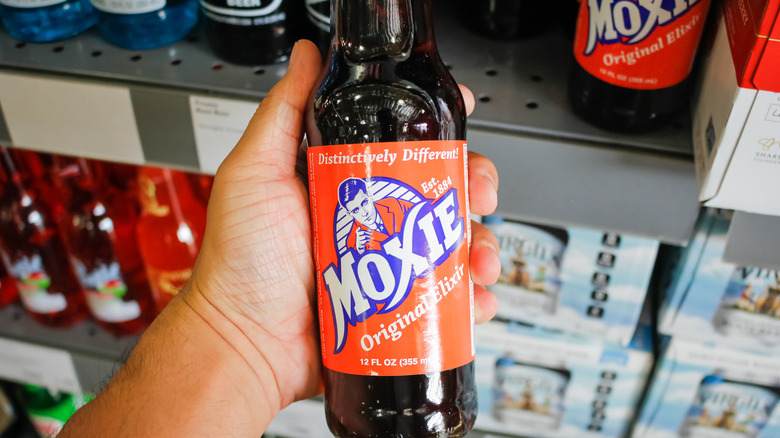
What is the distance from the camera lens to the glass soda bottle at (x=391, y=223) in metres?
0.66

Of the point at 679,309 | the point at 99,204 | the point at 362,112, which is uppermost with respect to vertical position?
the point at 362,112

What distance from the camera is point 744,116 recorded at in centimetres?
55

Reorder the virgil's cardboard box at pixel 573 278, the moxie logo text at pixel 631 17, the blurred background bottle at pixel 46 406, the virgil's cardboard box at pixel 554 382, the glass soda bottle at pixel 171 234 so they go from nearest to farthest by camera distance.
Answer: the moxie logo text at pixel 631 17 < the virgil's cardboard box at pixel 573 278 < the virgil's cardboard box at pixel 554 382 < the glass soda bottle at pixel 171 234 < the blurred background bottle at pixel 46 406

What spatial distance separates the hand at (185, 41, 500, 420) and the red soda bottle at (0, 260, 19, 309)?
0.77 metres

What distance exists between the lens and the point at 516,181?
2.47ft

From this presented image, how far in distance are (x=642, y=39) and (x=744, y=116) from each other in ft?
0.48

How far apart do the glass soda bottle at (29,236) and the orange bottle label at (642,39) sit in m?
1.07

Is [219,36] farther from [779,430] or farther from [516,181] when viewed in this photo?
[779,430]

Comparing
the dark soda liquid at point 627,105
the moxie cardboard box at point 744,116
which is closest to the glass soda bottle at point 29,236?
the dark soda liquid at point 627,105

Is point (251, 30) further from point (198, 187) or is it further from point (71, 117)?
point (198, 187)

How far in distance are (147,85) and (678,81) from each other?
63 centimetres

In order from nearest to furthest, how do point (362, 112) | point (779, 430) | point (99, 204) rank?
point (362, 112) < point (779, 430) < point (99, 204)

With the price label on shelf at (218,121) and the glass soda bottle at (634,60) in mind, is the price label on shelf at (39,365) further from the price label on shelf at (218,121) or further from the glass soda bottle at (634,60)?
the glass soda bottle at (634,60)

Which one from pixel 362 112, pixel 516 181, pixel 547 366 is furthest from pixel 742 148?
pixel 547 366
